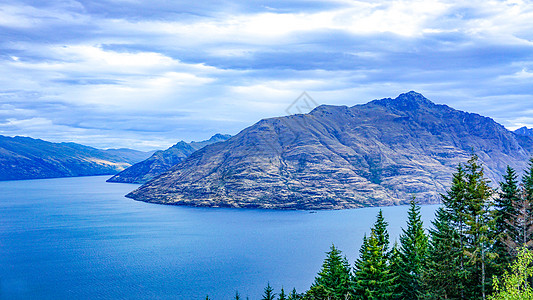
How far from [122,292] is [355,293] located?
8567 cm

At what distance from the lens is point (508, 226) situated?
49.4m

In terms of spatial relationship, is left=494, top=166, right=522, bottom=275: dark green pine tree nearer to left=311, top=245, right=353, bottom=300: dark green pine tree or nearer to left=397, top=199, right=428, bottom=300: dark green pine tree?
left=397, top=199, right=428, bottom=300: dark green pine tree

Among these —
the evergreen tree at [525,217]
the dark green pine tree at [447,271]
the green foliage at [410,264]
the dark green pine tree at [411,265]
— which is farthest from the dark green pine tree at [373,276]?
the evergreen tree at [525,217]

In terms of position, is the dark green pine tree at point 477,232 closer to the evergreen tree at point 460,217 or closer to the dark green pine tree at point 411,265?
the evergreen tree at point 460,217

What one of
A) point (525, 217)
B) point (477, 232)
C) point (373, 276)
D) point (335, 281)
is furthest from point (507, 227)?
point (335, 281)

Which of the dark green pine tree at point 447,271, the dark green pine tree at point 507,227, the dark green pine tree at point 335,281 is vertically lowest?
the dark green pine tree at point 335,281

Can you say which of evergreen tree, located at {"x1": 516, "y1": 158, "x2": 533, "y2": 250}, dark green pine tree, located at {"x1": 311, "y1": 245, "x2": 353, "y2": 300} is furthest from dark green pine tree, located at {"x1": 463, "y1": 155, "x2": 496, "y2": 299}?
dark green pine tree, located at {"x1": 311, "y1": 245, "x2": 353, "y2": 300}

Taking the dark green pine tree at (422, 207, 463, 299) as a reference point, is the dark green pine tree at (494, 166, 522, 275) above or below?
above

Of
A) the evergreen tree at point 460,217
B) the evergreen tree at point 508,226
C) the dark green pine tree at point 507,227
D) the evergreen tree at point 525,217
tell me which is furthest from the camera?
the evergreen tree at point 460,217

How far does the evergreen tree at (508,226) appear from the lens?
45875 millimetres

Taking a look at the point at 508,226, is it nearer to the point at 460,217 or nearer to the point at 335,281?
the point at 460,217

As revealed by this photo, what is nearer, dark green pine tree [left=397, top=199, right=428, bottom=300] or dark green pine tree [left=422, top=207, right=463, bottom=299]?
dark green pine tree [left=422, top=207, right=463, bottom=299]

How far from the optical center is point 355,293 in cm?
5878

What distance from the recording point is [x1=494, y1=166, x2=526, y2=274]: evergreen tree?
151 feet
